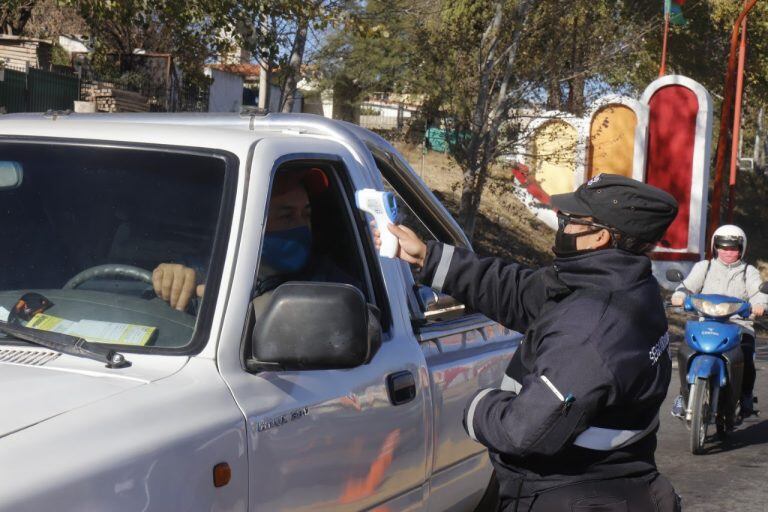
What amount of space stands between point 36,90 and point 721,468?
15.2m

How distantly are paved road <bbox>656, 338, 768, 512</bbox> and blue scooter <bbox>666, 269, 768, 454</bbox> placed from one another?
212 millimetres

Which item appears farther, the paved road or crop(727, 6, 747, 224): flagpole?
crop(727, 6, 747, 224): flagpole

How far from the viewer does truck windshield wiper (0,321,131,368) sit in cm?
272

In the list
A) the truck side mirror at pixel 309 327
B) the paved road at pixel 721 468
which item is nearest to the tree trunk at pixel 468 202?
the paved road at pixel 721 468

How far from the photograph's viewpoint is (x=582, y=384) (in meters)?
2.74

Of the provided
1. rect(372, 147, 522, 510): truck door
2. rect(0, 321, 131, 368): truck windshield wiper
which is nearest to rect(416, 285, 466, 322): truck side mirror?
rect(372, 147, 522, 510): truck door

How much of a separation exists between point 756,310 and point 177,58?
1691 cm

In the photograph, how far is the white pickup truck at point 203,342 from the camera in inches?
95.3

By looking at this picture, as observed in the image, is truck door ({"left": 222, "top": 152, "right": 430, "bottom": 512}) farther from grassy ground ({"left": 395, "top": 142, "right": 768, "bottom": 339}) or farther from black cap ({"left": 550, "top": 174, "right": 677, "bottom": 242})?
grassy ground ({"left": 395, "top": 142, "right": 768, "bottom": 339})

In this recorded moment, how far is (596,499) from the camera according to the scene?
2.97 meters

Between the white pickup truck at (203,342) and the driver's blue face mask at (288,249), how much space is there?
10 cm

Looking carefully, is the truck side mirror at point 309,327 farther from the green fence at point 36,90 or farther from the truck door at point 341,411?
the green fence at point 36,90

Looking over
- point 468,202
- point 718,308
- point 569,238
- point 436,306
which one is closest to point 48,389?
point 569,238

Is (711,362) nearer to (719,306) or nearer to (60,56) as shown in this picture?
(719,306)
